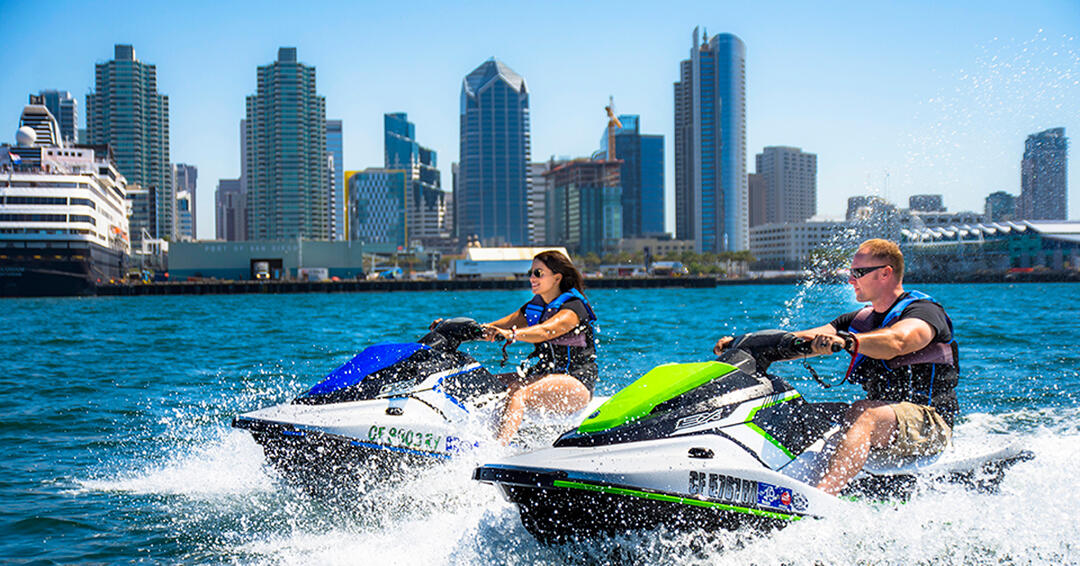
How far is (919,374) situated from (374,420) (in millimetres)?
3028

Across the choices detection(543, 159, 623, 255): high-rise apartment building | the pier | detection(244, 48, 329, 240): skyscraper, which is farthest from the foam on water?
detection(244, 48, 329, 240): skyscraper

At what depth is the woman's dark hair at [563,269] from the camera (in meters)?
5.89

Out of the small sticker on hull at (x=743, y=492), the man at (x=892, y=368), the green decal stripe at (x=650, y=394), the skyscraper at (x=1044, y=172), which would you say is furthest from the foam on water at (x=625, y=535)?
the skyscraper at (x=1044, y=172)

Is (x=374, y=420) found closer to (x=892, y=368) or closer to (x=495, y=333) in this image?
(x=495, y=333)

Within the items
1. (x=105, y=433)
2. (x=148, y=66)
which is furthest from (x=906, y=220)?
(x=148, y=66)

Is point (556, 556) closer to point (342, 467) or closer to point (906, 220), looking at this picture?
point (342, 467)

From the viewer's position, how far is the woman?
529cm

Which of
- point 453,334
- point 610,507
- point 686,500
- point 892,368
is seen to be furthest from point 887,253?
point 453,334

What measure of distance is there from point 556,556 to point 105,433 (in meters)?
5.70

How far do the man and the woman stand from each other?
137 cm

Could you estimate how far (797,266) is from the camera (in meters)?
112

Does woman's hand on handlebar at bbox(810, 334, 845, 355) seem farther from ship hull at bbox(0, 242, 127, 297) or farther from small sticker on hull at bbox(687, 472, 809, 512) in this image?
ship hull at bbox(0, 242, 127, 297)

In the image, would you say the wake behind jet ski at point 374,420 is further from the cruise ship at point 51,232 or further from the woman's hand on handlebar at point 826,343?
the cruise ship at point 51,232

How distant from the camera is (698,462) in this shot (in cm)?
367
